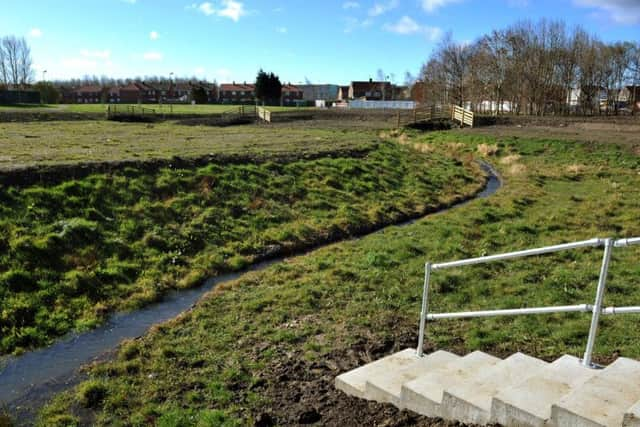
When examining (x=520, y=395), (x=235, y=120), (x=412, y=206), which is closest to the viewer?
(x=520, y=395)

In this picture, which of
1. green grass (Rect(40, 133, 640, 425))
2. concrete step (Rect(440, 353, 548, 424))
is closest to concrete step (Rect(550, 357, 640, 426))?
concrete step (Rect(440, 353, 548, 424))

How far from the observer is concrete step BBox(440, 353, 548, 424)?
434cm

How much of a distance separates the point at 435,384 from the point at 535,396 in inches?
47.0

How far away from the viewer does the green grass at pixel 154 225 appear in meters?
10.2

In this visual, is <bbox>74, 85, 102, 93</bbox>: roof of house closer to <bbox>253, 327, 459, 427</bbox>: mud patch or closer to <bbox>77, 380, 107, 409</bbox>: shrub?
<bbox>77, 380, 107, 409</bbox>: shrub

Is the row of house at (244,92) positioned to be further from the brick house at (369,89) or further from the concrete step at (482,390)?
the concrete step at (482,390)

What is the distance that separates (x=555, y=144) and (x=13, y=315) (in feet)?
105

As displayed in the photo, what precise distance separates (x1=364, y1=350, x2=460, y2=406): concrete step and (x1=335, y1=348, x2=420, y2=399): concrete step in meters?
0.08

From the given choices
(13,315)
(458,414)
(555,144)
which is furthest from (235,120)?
(458,414)

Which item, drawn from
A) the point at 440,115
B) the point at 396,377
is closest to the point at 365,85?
the point at 440,115

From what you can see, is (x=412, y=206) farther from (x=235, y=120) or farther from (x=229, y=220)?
(x=235, y=120)

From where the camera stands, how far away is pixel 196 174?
1803 cm

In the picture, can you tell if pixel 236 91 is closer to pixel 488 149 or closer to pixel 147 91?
pixel 147 91

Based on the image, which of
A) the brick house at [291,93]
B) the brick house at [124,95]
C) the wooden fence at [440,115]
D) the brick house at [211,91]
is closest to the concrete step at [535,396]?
the wooden fence at [440,115]
